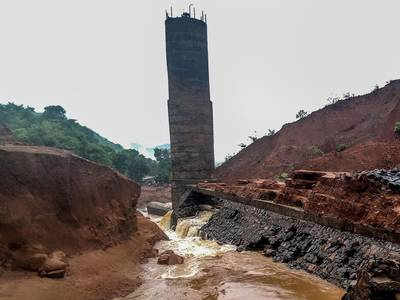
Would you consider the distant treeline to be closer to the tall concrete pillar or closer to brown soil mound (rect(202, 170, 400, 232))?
the tall concrete pillar

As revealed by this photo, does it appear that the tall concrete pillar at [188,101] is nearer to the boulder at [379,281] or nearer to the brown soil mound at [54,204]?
the brown soil mound at [54,204]

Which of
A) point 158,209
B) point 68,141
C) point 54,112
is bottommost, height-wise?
point 158,209

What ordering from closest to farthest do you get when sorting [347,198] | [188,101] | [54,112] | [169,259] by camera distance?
[347,198], [169,259], [188,101], [54,112]

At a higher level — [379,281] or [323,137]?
[323,137]

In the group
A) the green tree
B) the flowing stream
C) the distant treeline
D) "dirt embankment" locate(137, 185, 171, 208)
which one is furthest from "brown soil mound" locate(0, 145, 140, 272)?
the green tree

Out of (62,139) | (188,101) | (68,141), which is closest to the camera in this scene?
(188,101)

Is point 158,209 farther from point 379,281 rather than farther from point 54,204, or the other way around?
point 379,281

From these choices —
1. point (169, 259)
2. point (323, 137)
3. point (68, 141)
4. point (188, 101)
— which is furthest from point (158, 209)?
point (68, 141)

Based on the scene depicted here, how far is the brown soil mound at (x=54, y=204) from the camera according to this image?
29.4 ft

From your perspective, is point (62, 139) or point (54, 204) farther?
point (62, 139)

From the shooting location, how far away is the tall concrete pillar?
24391 mm

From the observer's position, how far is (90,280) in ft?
29.5

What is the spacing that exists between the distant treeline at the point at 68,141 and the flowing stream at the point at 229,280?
35577 millimetres

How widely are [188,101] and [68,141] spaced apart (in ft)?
88.4
